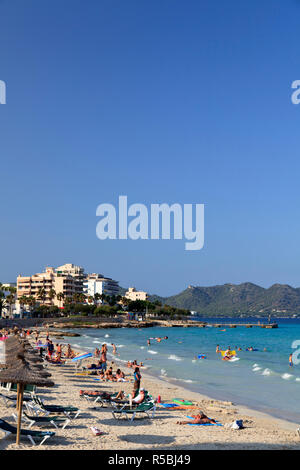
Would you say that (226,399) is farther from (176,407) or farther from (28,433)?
(28,433)

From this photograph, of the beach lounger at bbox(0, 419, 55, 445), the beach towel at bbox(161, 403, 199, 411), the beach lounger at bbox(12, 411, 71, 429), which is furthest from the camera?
the beach towel at bbox(161, 403, 199, 411)

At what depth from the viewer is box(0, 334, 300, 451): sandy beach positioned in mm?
11227

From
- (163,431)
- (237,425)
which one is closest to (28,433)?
(163,431)

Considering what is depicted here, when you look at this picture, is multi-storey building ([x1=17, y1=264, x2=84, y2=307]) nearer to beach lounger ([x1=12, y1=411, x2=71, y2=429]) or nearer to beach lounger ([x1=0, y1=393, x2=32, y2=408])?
beach lounger ([x1=0, y1=393, x2=32, y2=408])

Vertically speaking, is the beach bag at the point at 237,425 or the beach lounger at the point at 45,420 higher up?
the beach lounger at the point at 45,420

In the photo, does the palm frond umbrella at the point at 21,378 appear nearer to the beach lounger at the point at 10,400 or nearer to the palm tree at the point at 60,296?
the beach lounger at the point at 10,400

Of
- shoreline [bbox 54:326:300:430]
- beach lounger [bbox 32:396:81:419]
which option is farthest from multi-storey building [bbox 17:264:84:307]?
beach lounger [bbox 32:396:81:419]

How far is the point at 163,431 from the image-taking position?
42.9 feet

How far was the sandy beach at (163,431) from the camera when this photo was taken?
11.2m

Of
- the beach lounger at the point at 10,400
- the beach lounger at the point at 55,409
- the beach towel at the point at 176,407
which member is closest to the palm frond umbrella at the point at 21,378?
the beach lounger at the point at 55,409

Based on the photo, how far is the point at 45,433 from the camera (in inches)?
418
